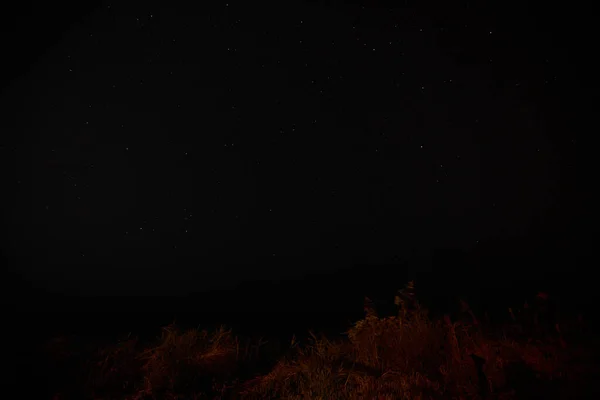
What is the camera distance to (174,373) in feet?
11.1

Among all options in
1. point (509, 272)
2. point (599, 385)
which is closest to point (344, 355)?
point (599, 385)

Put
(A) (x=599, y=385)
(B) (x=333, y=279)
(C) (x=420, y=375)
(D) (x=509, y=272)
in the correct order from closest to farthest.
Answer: (A) (x=599, y=385)
(C) (x=420, y=375)
(D) (x=509, y=272)
(B) (x=333, y=279)

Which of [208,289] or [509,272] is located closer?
[509,272]

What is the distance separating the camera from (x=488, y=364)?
264 centimetres

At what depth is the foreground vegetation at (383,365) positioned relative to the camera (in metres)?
2.41

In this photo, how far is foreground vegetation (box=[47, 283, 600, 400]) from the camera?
2.41 m

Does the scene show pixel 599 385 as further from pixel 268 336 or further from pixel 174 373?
pixel 268 336

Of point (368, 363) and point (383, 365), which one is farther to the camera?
point (368, 363)

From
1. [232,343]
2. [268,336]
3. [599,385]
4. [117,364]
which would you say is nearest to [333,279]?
[268,336]

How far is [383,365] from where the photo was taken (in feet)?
11.0

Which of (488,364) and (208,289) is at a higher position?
(208,289)

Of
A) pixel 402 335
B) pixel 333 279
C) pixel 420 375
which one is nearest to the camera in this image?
pixel 420 375

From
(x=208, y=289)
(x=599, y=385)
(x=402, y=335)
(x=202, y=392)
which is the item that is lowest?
(x=202, y=392)

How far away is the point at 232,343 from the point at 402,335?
7.16 feet
